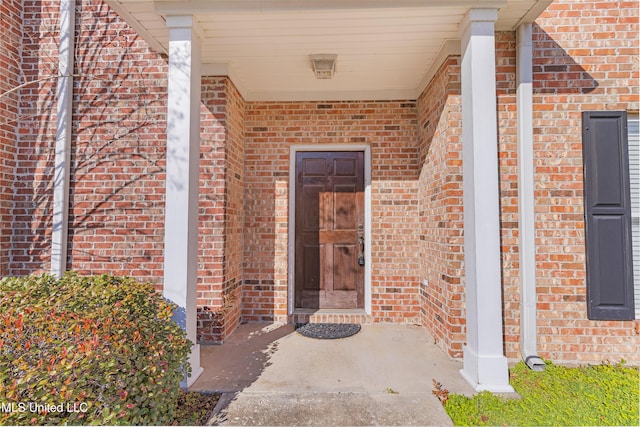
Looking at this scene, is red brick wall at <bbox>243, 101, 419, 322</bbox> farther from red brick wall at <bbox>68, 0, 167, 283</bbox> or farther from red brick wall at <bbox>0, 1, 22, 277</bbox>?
red brick wall at <bbox>0, 1, 22, 277</bbox>

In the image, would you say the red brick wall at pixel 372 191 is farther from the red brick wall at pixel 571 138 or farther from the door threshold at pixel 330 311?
the red brick wall at pixel 571 138

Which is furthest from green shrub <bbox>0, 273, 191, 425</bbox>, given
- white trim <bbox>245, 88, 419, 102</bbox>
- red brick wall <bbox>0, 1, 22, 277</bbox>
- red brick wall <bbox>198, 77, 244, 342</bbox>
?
white trim <bbox>245, 88, 419, 102</bbox>

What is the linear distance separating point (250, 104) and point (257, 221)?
1.50 meters

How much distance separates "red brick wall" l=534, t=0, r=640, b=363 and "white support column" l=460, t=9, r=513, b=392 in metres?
0.77

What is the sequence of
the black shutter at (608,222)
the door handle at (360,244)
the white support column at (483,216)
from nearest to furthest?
the white support column at (483,216)
the black shutter at (608,222)
the door handle at (360,244)

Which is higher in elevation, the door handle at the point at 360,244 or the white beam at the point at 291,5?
the white beam at the point at 291,5

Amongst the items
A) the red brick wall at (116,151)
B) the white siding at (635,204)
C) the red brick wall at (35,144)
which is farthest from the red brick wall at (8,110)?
the white siding at (635,204)

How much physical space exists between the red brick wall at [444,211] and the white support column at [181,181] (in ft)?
7.29

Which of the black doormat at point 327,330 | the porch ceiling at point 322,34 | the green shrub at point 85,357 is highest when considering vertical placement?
the porch ceiling at point 322,34

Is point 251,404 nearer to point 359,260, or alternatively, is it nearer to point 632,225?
point 359,260

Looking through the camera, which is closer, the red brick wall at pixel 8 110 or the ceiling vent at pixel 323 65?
the ceiling vent at pixel 323 65

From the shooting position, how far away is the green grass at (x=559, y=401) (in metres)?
2.04

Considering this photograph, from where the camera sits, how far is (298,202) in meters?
4.20

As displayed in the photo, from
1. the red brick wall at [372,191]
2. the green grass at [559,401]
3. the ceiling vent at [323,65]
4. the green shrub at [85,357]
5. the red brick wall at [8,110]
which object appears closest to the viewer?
the green shrub at [85,357]
